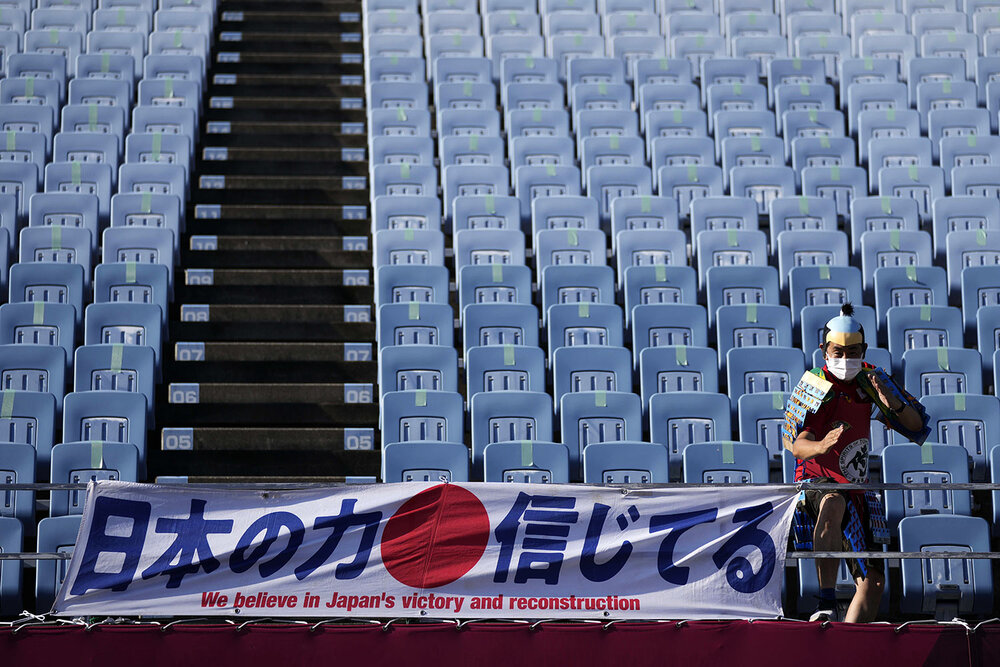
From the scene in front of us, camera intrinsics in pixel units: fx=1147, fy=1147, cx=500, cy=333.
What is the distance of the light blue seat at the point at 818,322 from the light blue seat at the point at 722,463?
4.08 feet

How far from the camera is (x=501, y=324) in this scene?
661 cm

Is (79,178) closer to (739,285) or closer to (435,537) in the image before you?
(739,285)

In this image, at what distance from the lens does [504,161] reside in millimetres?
8859

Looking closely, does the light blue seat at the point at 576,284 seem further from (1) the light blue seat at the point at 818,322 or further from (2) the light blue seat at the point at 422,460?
(2) the light blue seat at the point at 422,460

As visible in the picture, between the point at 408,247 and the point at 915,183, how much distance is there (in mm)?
3628

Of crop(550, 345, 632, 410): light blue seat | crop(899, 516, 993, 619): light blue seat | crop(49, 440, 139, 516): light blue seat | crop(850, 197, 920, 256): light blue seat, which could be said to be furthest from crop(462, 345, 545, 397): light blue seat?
crop(850, 197, 920, 256): light blue seat

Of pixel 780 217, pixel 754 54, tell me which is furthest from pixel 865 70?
pixel 780 217

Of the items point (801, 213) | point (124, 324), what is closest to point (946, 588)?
point (801, 213)

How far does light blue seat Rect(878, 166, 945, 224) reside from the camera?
26.5 ft

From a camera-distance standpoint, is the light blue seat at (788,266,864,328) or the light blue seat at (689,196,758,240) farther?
the light blue seat at (689,196,758,240)

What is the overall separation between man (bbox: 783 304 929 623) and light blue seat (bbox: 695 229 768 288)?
9.65ft

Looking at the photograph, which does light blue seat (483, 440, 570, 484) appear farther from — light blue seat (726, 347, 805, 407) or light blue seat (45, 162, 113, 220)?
light blue seat (45, 162, 113, 220)

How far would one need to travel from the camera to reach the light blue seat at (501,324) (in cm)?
659

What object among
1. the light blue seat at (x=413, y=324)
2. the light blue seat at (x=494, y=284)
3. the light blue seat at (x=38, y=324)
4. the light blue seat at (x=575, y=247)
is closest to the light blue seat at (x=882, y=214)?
the light blue seat at (x=575, y=247)
